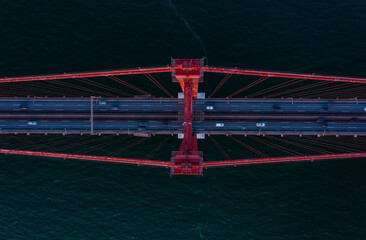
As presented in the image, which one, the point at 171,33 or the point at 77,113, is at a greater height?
the point at 171,33

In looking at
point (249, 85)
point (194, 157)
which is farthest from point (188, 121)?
point (249, 85)

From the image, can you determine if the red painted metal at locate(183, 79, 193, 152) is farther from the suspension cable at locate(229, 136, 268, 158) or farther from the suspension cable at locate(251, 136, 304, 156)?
the suspension cable at locate(251, 136, 304, 156)

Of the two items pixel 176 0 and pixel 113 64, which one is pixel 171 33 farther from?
pixel 113 64

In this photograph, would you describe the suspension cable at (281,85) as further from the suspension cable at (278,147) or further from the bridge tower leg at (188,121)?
the bridge tower leg at (188,121)

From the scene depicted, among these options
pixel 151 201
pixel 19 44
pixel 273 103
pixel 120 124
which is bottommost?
pixel 151 201

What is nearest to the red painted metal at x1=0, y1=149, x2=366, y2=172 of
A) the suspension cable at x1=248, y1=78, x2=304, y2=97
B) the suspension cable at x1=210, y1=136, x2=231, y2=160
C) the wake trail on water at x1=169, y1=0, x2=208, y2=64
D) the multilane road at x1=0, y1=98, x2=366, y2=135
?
the suspension cable at x1=210, y1=136, x2=231, y2=160

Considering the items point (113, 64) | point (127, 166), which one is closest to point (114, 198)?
point (127, 166)

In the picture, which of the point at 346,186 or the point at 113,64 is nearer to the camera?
the point at 346,186

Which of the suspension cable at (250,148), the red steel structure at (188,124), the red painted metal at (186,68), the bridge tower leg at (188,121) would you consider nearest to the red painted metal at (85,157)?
the red steel structure at (188,124)
